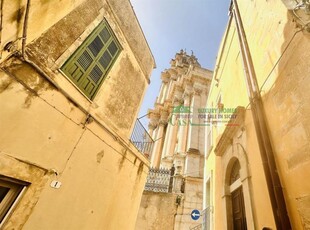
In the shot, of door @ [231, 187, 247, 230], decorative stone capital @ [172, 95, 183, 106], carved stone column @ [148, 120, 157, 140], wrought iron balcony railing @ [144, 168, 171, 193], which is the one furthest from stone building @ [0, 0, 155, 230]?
carved stone column @ [148, 120, 157, 140]

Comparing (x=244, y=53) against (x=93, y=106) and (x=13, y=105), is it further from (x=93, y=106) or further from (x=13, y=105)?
(x=13, y=105)

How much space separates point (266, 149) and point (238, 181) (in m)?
1.82

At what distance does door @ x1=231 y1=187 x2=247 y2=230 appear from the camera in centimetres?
445

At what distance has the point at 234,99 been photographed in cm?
594

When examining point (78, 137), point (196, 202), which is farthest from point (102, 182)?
point (196, 202)

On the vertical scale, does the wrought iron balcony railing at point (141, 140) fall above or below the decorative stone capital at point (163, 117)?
below

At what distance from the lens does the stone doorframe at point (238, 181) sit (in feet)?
12.3

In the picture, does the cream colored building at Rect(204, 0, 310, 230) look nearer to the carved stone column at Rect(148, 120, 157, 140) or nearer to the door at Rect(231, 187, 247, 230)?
the door at Rect(231, 187, 247, 230)

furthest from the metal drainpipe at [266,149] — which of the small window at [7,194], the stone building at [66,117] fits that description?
the small window at [7,194]

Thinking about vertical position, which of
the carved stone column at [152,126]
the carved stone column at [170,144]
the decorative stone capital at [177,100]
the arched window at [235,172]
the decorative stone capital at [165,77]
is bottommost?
the arched window at [235,172]

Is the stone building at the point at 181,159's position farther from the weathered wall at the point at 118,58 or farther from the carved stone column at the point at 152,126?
the weathered wall at the point at 118,58

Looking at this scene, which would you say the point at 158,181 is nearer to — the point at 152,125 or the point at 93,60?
the point at 93,60

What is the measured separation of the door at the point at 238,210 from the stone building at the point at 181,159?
4.04m

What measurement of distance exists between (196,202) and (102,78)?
9.40m
